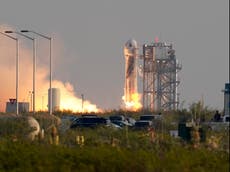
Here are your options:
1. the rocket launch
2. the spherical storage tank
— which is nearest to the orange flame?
the rocket launch

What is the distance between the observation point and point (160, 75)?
490 ft

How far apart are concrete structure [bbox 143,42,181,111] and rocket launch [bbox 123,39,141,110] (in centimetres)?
277

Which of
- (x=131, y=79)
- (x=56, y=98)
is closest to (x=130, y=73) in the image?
(x=131, y=79)

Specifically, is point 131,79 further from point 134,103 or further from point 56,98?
point 56,98

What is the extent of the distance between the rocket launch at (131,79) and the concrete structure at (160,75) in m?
2.77

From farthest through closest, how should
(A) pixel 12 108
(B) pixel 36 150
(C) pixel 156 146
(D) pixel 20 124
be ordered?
(A) pixel 12 108 → (D) pixel 20 124 → (C) pixel 156 146 → (B) pixel 36 150

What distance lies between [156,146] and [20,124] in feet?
67.0

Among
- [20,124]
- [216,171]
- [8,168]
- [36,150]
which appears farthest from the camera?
[20,124]

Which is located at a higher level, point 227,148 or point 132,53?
point 132,53

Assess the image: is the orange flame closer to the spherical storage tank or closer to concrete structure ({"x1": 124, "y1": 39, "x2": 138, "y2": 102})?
concrete structure ({"x1": 124, "y1": 39, "x2": 138, "y2": 102})

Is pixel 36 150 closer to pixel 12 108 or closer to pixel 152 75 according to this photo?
pixel 12 108

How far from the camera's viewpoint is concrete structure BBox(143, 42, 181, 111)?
5773 inches

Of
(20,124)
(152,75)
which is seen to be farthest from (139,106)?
(20,124)

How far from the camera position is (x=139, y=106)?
14688 centimetres
